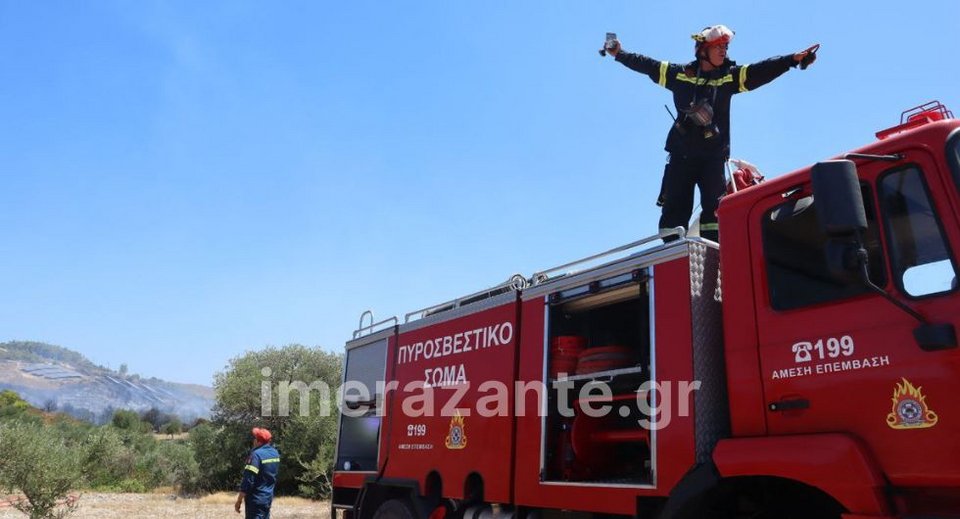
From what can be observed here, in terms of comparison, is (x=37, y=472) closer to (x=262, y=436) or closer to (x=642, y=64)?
(x=262, y=436)

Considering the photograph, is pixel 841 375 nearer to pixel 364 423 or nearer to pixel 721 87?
pixel 721 87

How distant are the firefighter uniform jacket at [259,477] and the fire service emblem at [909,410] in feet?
23.4

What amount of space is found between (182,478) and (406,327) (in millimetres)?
22726

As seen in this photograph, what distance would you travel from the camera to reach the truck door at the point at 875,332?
3.00m

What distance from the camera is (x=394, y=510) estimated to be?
22.1 feet

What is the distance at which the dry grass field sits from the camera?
18.0 metres

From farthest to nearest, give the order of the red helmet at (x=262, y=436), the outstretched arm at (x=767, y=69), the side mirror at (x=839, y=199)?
the red helmet at (x=262, y=436) < the outstretched arm at (x=767, y=69) < the side mirror at (x=839, y=199)

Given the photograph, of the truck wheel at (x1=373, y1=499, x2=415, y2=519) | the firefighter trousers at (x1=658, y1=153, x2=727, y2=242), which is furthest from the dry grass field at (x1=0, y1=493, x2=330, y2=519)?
the firefighter trousers at (x1=658, y1=153, x2=727, y2=242)

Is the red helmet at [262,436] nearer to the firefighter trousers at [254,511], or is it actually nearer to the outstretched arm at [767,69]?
the firefighter trousers at [254,511]

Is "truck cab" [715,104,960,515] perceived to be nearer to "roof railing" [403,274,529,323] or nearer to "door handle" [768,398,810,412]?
"door handle" [768,398,810,412]

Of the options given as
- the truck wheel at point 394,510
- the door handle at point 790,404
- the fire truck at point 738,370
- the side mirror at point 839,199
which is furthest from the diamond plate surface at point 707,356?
the truck wheel at point 394,510

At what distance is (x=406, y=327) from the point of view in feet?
23.7

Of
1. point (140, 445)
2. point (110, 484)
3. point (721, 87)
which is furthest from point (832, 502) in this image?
point (140, 445)

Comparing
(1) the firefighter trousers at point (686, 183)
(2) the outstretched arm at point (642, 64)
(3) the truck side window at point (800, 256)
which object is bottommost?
(3) the truck side window at point (800, 256)
